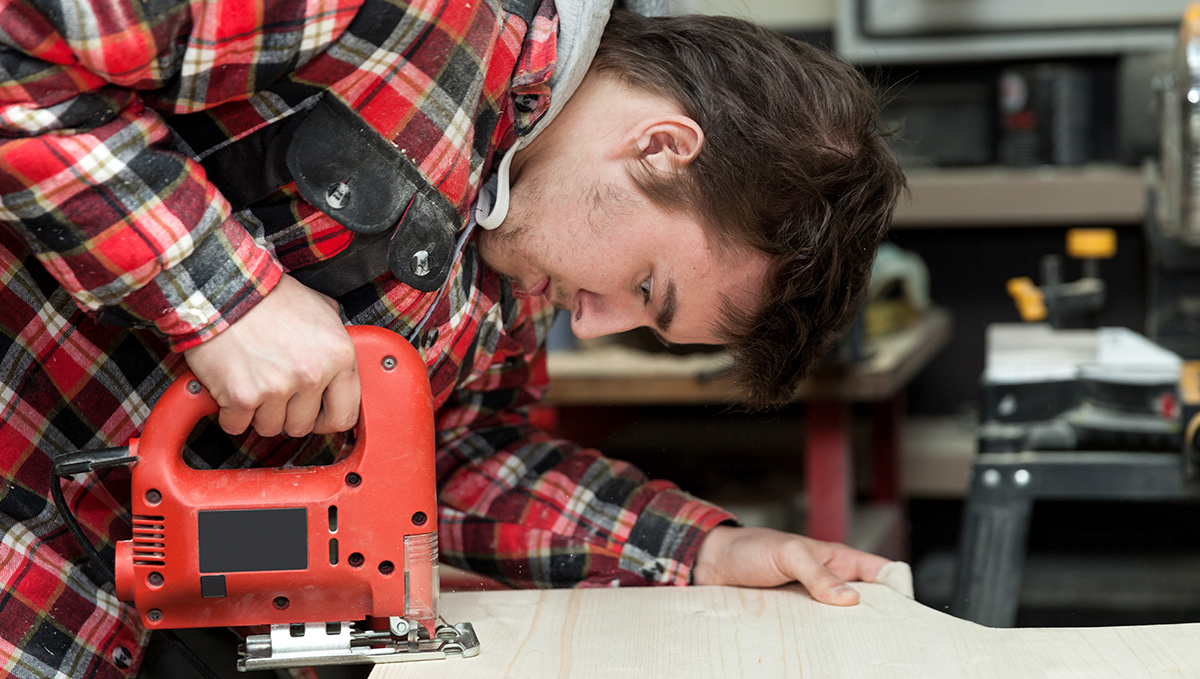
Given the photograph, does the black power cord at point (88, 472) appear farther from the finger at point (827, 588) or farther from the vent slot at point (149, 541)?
the finger at point (827, 588)

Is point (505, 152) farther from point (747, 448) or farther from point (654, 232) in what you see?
point (747, 448)

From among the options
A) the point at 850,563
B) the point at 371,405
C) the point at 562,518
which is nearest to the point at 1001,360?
the point at 850,563

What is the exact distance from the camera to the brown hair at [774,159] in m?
0.86

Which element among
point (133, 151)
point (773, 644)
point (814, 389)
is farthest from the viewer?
point (814, 389)

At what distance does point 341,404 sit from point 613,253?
266mm

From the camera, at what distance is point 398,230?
0.79 meters

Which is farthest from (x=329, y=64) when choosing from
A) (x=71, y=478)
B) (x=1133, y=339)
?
(x=1133, y=339)

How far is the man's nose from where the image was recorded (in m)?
0.95

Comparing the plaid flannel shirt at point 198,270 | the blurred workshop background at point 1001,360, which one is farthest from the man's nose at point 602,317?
the blurred workshop background at point 1001,360

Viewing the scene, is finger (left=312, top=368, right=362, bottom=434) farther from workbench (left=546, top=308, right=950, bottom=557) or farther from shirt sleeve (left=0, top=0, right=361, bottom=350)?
workbench (left=546, top=308, right=950, bottom=557)

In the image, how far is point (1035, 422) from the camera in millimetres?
1336

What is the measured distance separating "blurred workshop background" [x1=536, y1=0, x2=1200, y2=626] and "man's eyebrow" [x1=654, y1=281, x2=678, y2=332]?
0.65ft

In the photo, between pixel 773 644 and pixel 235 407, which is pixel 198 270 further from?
pixel 773 644

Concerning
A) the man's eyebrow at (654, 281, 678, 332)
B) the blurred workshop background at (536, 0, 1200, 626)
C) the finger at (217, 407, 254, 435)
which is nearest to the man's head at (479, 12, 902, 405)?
the man's eyebrow at (654, 281, 678, 332)
